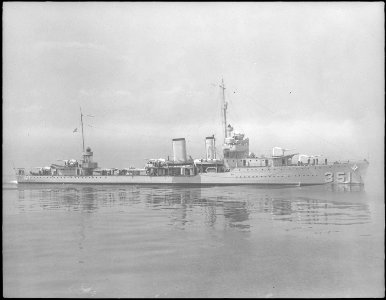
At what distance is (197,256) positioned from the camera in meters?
11.3

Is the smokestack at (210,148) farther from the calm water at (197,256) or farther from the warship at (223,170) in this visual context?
the calm water at (197,256)

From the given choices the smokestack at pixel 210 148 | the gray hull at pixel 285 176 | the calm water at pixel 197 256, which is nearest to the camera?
the calm water at pixel 197 256

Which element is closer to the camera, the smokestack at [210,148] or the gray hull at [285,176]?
the gray hull at [285,176]

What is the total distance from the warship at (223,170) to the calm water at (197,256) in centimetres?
2589

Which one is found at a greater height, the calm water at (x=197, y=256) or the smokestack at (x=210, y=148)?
the smokestack at (x=210, y=148)

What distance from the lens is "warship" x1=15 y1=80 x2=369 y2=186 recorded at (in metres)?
44.2

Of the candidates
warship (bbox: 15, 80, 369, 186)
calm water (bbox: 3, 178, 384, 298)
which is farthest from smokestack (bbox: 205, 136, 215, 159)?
calm water (bbox: 3, 178, 384, 298)

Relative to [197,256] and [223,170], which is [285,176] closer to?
[223,170]

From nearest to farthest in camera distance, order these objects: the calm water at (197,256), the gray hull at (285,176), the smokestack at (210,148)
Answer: the calm water at (197,256) → the gray hull at (285,176) → the smokestack at (210,148)

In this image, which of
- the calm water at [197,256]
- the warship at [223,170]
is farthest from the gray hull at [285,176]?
the calm water at [197,256]

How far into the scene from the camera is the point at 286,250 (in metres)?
12.0

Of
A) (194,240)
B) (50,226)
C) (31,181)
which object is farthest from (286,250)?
(31,181)

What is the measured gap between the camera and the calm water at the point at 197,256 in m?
8.69

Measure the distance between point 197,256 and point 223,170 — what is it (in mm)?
40153
